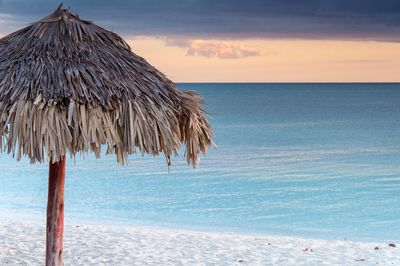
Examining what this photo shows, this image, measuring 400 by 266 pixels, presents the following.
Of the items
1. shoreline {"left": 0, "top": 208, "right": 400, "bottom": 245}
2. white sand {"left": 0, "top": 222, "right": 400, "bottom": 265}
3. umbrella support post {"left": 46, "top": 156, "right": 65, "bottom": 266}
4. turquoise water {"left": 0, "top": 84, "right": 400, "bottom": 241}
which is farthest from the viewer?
turquoise water {"left": 0, "top": 84, "right": 400, "bottom": 241}

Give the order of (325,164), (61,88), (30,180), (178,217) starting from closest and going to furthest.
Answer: (61,88) → (178,217) → (30,180) → (325,164)

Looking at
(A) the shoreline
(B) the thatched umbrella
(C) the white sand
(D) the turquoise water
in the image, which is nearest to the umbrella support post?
(B) the thatched umbrella

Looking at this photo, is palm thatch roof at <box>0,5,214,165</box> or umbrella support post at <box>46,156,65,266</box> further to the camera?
umbrella support post at <box>46,156,65,266</box>

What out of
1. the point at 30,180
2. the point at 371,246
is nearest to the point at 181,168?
the point at 30,180

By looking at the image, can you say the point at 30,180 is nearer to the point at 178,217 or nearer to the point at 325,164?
the point at 178,217

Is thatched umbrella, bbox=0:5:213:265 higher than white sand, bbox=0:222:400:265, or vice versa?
thatched umbrella, bbox=0:5:213:265

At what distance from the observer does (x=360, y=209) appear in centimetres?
1556

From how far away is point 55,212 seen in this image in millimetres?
6008

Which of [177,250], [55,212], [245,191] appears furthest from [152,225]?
[55,212]

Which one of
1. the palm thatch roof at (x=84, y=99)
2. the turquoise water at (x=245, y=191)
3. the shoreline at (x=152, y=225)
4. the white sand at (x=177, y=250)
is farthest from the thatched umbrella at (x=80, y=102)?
the turquoise water at (x=245, y=191)

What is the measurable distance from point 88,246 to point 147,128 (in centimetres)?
394

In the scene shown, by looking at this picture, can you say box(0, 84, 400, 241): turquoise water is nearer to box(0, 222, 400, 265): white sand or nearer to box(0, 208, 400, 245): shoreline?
box(0, 208, 400, 245): shoreline

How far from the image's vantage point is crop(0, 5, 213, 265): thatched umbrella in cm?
526

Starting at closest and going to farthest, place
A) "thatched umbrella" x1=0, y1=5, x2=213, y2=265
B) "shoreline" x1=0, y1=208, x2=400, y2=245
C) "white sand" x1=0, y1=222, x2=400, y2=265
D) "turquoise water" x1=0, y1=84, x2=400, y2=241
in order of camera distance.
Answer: "thatched umbrella" x1=0, y1=5, x2=213, y2=265 < "white sand" x1=0, y1=222, x2=400, y2=265 < "shoreline" x1=0, y1=208, x2=400, y2=245 < "turquoise water" x1=0, y1=84, x2=400, y2=241
